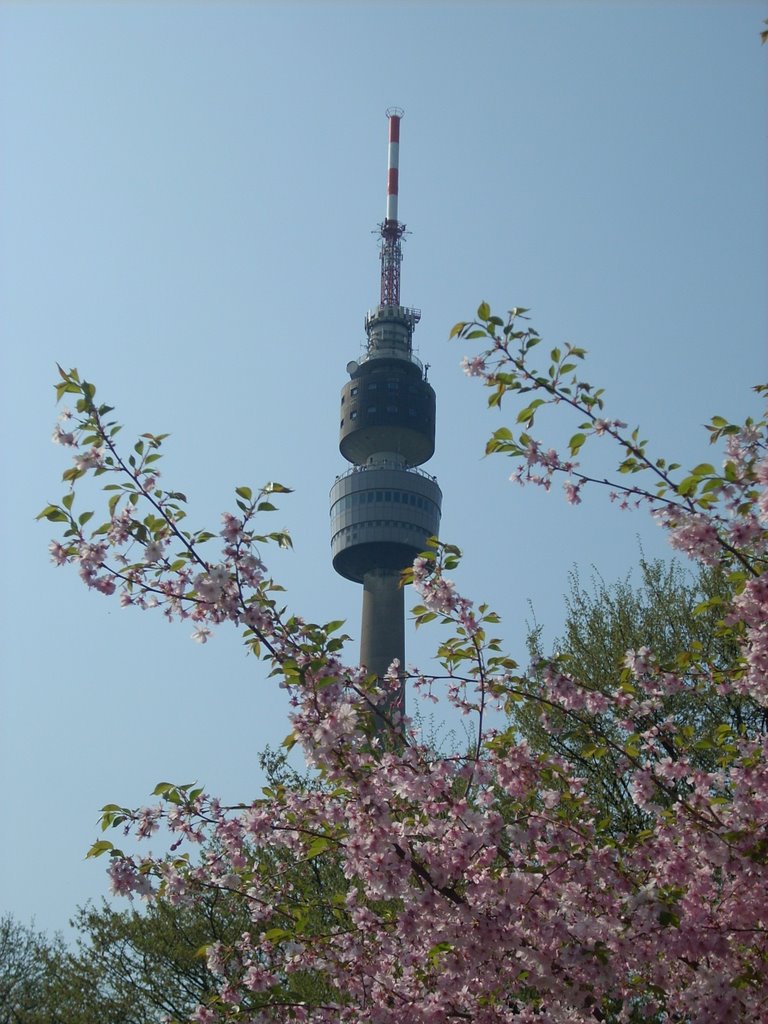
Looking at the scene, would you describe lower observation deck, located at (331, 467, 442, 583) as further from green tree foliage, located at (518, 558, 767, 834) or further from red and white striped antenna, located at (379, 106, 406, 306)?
green tree foliage, located at (518, 558, 767, 834)

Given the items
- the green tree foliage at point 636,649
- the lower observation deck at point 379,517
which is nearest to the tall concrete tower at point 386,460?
the lower observation deck at point 379,517

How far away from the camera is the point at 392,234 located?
10050 cm

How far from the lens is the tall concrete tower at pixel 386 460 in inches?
3629

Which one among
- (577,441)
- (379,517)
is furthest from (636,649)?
(379,517)

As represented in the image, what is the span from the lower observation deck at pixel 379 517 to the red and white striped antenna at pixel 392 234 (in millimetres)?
19200

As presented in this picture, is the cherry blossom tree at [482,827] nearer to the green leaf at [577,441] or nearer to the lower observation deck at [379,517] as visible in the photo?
the green leaf at [577,441]

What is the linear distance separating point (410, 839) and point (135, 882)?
2.07m

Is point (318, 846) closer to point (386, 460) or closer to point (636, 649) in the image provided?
point (636, 649)

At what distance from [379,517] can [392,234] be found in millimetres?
29837

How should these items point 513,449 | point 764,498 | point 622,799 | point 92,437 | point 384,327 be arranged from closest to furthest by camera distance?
point 764,498
point 92,437
point 513,449
point 622,799
point 384,327

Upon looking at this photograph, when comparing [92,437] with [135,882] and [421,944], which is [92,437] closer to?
[135,882]

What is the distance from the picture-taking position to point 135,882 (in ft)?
23.9

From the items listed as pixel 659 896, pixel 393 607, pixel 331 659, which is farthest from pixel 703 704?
pixel 393 607

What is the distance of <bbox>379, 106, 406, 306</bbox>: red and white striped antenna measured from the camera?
9912 cm
